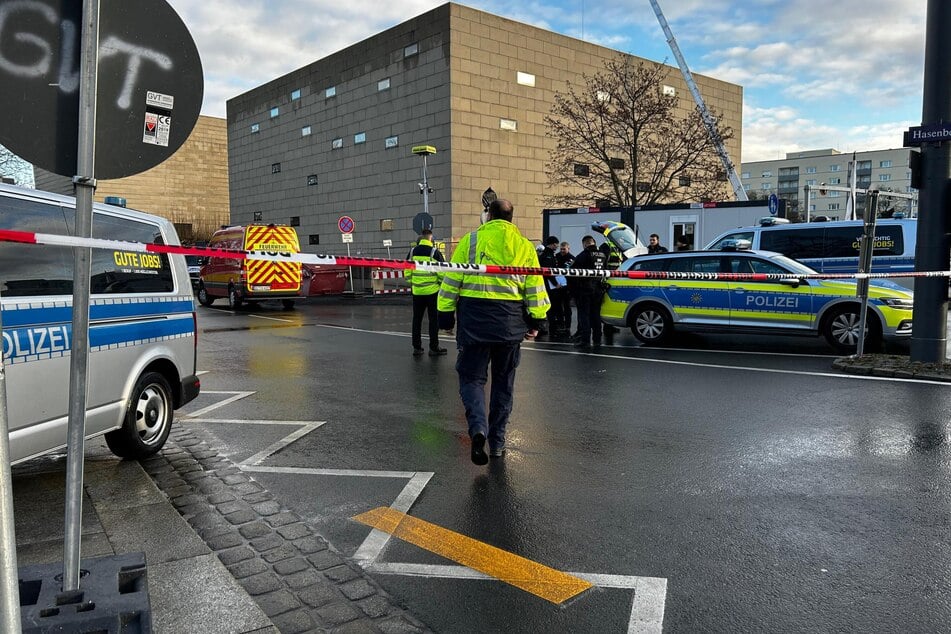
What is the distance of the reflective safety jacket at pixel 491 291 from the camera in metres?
5.15

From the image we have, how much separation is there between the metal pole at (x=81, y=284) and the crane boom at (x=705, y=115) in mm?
30845

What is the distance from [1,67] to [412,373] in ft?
23.6

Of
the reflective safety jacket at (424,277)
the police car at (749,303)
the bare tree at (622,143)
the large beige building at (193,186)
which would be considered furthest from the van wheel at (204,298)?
the large beige building at (193,186)

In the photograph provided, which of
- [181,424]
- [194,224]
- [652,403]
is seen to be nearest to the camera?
[181,424]

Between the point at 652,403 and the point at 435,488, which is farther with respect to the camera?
the point at 652,403

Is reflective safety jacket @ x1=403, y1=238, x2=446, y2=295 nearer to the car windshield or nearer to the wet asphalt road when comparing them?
the wet asphalt road

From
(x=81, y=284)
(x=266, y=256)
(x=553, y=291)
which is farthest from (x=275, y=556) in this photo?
(x=553, y=291)

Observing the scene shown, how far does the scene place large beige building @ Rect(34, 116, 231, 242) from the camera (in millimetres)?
61562

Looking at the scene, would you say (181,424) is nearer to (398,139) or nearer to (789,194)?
(398,139)

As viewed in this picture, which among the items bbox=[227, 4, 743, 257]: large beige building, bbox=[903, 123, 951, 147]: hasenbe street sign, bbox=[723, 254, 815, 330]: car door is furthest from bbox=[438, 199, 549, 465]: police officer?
bbox=[227, 4, 743, 257]: large beige building

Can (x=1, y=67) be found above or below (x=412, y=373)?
above

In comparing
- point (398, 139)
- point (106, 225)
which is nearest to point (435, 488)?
point (106, 225)

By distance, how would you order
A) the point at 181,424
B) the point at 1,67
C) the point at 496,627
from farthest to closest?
A: the point at 181,424 < the point at 496,627 < the point at 1,67

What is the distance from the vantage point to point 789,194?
116 meters
